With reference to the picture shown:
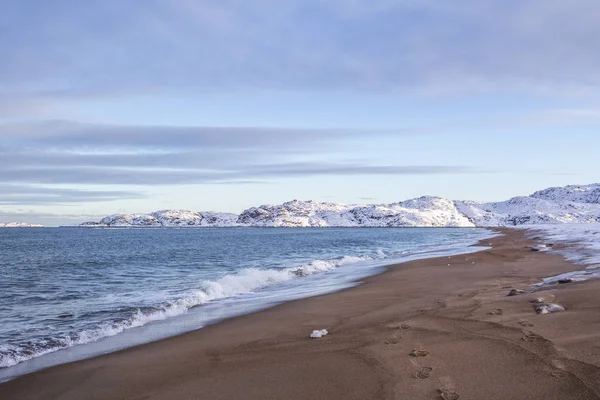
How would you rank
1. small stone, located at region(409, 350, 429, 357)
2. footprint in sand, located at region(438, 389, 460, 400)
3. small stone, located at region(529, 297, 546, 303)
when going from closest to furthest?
footprint in sand, located at region(438, 389, 460, 400) → small stone, located at region(409, 350, 429, 357) → small stone, located at region(529, 297, 546, 303)

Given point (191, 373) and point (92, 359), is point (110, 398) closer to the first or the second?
Result: point (191, 373)

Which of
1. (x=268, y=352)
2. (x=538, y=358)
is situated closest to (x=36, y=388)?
(x=268, y=352)

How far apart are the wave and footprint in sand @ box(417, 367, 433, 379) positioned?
8203 mm

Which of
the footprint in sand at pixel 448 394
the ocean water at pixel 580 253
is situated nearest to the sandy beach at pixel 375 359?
the footprint in sand at pixel 448 394

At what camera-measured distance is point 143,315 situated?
15.0 metres

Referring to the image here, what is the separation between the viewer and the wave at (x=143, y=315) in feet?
35.6

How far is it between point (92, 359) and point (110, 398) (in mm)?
2894

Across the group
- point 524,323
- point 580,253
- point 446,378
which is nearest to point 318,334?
point 446,378

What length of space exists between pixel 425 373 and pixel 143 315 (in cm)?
1036

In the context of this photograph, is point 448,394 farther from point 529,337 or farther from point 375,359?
point 529,337

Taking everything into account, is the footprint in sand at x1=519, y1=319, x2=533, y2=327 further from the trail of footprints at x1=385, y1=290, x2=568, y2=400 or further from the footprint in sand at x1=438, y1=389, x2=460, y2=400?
the footprint in sand at x1=438, y1=389, x2=460, y2=400

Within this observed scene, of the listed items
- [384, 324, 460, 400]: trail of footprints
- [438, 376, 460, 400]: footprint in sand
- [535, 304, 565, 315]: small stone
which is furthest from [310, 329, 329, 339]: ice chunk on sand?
[535, 304, 565, 315]: small stone

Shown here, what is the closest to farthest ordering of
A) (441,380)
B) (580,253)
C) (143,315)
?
(441,380), (143,315), (580,253)

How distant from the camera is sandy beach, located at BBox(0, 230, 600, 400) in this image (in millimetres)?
6574
